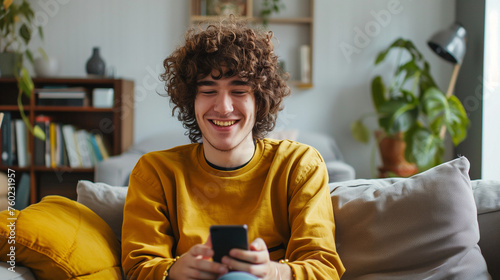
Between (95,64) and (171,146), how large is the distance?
794 mm

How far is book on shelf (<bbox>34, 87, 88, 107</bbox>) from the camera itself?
11.0ft

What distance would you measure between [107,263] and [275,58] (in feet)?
2.37

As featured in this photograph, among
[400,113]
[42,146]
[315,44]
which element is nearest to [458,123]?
[400,113]

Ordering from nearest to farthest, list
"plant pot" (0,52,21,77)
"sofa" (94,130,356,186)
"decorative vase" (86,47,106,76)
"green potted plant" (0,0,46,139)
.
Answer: "green potted plant" (0,0,46,139), "sofa" (94,130,356,186), "plant pot" (0,52,21,77), "decorative vase" (86,47,106,76)

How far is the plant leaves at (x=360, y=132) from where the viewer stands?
347cm

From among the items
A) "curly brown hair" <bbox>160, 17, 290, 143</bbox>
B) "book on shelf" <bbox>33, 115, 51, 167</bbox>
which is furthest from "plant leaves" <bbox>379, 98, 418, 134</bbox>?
"book on shelf" <bbox>33, 115, 51, 167</bbox>

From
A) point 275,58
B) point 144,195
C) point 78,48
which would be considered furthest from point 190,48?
point 78,48

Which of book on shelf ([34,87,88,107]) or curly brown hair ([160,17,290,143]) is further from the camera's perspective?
book on shelf ([34,87,88,107])

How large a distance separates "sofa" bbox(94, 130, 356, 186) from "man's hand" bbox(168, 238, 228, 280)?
70.0 inches

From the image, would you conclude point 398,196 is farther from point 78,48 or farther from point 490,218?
point 78,48

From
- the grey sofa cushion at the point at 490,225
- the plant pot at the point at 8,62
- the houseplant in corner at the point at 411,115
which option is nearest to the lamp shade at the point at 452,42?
the houseplant in corner at the point at 411,115

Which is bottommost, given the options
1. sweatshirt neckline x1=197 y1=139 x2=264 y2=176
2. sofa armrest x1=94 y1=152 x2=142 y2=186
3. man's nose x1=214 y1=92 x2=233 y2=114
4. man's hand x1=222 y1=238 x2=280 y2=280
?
sofa armrest x1=94 y1=152 x2=142 y2=186

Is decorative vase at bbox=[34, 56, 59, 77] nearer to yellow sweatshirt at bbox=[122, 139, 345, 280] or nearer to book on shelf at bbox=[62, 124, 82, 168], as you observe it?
book on shelf at bbox=[62, 124, 82, 168]

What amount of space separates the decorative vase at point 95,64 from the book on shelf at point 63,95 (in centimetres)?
15
